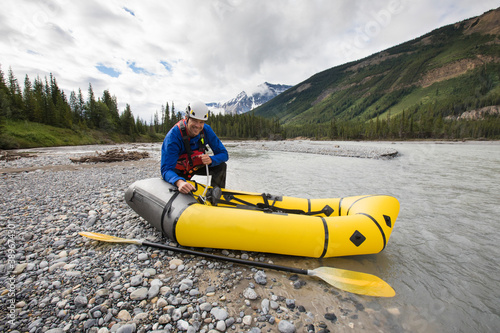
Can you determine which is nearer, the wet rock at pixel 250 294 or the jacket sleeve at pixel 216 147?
the wet rock at pixel 250 294

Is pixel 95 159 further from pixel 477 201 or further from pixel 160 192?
pixel 477 201

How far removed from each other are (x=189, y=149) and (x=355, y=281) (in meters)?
4.11

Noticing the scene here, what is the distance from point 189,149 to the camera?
4.84 metres

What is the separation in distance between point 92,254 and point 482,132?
110857 millimetres

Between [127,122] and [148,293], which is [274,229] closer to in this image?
[148,293]

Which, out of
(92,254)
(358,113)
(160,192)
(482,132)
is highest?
(358,113)

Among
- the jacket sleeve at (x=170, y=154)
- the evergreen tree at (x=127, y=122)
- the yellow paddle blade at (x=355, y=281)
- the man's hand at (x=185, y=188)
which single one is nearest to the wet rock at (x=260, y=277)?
the yellow paddle blade at (x=355, y=281)

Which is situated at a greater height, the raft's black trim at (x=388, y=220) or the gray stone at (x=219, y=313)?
the raft's black trim at (x=388, y=220)

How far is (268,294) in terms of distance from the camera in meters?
2.82

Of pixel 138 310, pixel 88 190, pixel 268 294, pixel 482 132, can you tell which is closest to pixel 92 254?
pixel 138 310

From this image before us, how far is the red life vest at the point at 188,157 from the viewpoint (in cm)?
475

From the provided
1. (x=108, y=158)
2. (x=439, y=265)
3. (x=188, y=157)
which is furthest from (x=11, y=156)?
(x=439, y=265)

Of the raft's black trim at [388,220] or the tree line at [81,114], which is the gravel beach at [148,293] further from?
the tree line at [81,114]

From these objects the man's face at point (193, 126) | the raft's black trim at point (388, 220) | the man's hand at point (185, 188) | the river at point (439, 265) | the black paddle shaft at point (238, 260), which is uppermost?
the man's face at point (193, 126)
